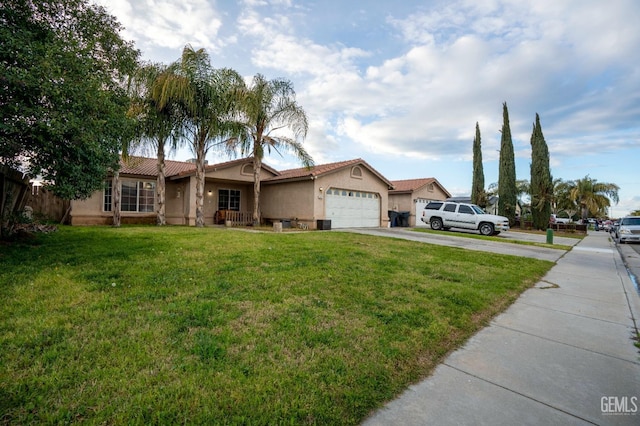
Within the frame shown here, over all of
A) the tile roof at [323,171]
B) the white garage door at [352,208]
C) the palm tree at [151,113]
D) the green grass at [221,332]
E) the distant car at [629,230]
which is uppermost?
the palm tree at [151,113]

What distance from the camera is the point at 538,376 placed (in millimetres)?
2939

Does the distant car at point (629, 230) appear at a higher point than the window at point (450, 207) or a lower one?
lower

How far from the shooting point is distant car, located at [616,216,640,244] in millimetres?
18594

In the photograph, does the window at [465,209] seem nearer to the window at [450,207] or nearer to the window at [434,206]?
the window at [450,207]

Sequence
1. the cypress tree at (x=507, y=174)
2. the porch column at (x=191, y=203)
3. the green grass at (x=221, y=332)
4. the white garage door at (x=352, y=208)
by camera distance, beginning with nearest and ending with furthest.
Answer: the green grass at (x=221, y=332) → the porch column at (x=191, y=203) → the white garage door at (x=352, y=208) → the cypress tree at (x=507, y=174)

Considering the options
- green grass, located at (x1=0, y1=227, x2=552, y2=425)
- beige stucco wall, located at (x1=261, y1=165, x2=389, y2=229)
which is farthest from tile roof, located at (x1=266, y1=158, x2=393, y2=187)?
green grass, located at (x1=0, y1=227, x2=552, y2=425)

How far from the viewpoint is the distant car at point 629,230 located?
18594 mm

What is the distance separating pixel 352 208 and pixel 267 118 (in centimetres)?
774

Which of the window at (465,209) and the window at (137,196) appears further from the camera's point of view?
the window at (465,209)

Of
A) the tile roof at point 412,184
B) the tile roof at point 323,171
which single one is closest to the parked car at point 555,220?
the tile roof at point 412,184

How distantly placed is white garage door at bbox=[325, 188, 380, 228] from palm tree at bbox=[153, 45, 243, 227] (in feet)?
23.0

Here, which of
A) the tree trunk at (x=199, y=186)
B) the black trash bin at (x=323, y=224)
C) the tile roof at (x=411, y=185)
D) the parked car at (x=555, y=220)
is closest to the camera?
the tree trunk at (x=199, y=186)

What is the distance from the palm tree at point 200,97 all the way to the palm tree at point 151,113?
0.30 meters

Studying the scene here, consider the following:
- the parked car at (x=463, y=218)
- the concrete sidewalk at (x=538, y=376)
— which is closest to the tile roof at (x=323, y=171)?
the parked car at (x=463, y=218)
